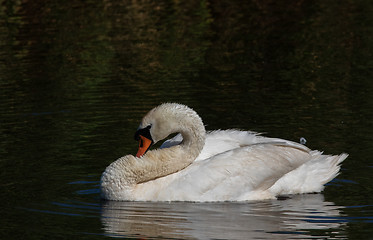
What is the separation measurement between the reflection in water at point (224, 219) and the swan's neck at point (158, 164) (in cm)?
26

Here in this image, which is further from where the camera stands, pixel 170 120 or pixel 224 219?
pixel 170 120

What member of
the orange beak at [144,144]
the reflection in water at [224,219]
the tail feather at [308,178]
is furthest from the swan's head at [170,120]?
the tail feather at [308,178]

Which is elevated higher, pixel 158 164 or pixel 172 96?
pixel 158 164

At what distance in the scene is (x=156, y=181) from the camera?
36.6 feet

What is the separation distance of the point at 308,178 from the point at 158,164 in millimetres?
1943

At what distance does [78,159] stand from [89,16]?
13801mm

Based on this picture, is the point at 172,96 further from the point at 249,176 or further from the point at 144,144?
the point at 249,176

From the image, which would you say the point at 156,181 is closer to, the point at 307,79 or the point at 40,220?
the point at 40,220

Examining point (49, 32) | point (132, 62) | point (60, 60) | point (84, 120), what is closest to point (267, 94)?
point (84, 120)

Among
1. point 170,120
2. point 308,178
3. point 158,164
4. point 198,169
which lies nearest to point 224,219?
point 198,169

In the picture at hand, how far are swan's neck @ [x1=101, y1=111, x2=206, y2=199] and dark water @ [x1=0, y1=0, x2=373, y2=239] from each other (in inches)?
13.7

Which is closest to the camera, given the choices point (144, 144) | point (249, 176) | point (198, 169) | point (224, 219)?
point (224, 219)

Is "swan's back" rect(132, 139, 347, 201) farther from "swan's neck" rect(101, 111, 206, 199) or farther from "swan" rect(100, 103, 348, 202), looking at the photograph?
"swan's neck" rect(101, 111, 206, 199)

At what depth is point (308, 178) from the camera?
11.4 meters
